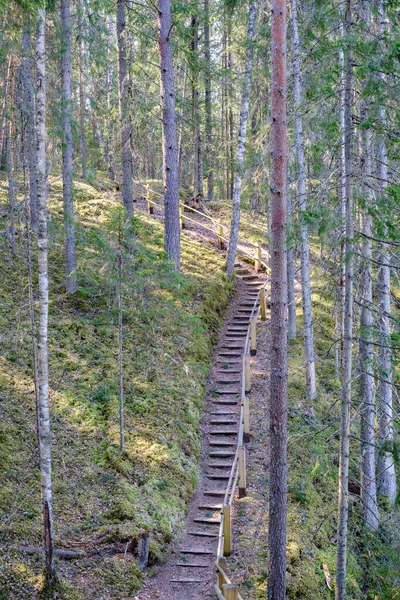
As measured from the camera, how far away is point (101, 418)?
11.0m

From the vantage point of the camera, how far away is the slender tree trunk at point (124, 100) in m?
15.1

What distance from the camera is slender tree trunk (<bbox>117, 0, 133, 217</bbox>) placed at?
1512 centimetres

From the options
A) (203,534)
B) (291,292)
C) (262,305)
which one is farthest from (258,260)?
(203,534)

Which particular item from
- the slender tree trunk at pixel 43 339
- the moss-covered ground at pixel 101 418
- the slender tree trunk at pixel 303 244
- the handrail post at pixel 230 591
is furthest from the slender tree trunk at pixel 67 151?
the handrail post at pixel 230 591

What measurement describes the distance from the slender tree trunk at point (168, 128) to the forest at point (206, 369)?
5 cm

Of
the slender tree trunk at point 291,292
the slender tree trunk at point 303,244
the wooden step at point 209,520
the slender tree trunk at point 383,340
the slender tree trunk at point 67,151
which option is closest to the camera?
the slender tree trunk at point 383,340

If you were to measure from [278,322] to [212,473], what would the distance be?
214 inches

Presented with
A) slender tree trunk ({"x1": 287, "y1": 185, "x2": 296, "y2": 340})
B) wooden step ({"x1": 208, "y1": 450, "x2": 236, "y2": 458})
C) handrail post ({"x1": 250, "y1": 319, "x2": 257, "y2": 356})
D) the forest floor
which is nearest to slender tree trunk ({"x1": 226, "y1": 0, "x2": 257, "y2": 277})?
slender tree trunk ({"x1": 287, "y1": 185, "x2": 296, "y2": 340})

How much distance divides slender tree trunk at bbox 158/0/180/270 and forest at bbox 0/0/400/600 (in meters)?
0.05

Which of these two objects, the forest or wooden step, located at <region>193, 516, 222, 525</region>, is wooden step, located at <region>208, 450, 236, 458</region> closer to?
the forest

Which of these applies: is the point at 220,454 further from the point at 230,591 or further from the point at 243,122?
the point at 243,122

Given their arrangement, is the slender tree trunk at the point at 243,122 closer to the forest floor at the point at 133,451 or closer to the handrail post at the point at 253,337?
the forest floor at the point at 133,451

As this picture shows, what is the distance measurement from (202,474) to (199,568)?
A: 275cm

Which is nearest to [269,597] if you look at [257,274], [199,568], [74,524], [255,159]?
[199,568]
